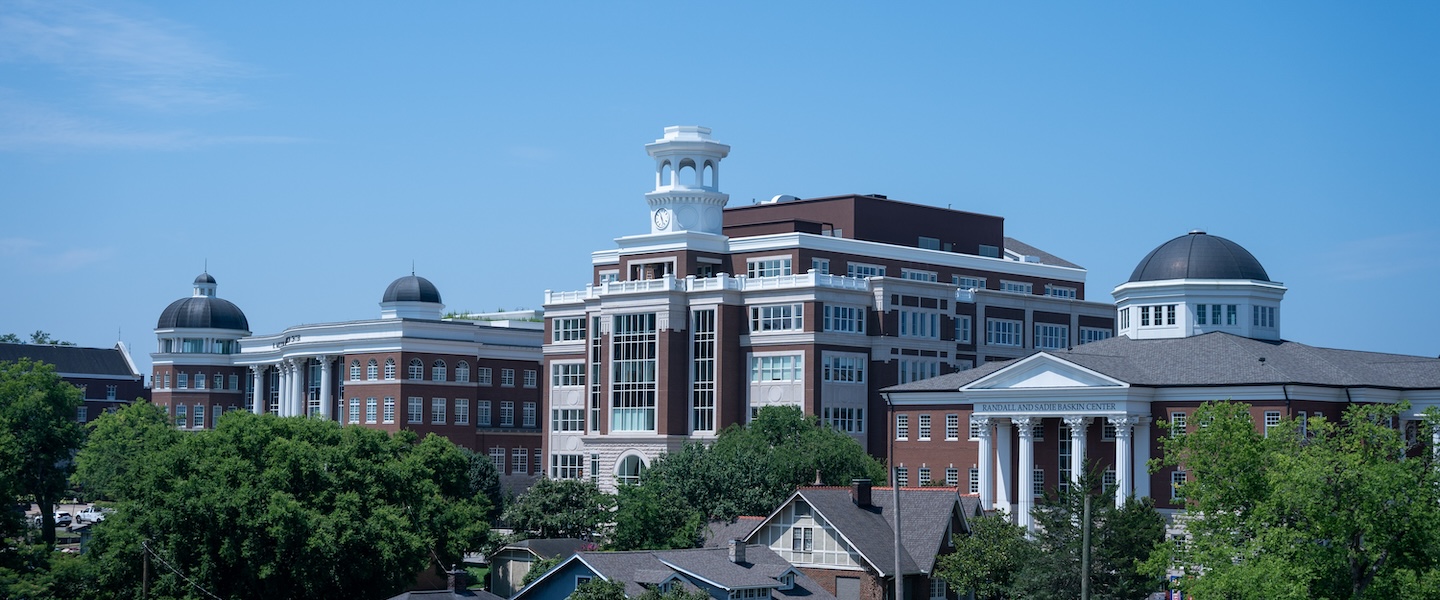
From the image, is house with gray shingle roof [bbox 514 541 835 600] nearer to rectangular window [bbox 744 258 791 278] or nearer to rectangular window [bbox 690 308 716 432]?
rectangular window [bbox 690 308 716 432]

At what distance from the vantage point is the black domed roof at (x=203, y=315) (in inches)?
6078

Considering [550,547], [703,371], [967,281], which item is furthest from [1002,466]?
[967,281]

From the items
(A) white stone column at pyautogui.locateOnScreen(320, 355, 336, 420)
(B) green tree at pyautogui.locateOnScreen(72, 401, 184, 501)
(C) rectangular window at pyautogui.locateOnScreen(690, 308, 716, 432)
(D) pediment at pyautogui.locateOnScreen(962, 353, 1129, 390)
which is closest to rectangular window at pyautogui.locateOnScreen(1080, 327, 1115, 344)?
(C) rectangular window at pyautogui.locateOnScreen(690, 308, 716, 432)

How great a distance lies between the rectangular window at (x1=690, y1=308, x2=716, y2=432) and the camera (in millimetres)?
104812

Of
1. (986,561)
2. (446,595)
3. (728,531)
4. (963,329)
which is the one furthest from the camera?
(963,329)

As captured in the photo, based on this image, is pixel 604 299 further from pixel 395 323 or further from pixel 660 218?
pixel 395 323

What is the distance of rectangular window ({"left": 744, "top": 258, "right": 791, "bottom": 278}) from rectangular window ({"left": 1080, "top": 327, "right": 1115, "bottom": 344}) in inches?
979

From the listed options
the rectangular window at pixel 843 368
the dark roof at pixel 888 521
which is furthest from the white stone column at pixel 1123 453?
the rectangular window at pixel 843 368

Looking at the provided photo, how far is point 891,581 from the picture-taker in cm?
7150

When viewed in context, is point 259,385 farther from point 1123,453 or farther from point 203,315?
point 1123,453

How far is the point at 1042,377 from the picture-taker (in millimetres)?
84750

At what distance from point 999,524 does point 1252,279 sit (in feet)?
91.5

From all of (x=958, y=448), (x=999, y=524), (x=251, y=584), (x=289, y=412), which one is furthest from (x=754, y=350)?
(x=289, y=412)

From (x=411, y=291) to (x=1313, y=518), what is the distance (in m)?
88.7
